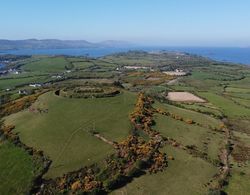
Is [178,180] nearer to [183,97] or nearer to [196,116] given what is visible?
[196,116]

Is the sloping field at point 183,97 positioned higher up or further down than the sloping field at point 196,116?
further down

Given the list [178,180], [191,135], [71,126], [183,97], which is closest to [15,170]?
[71,126]

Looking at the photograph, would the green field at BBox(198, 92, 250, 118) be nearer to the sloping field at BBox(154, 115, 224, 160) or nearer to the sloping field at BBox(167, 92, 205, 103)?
the sloping field at BBox(167, 92, 205, 103)

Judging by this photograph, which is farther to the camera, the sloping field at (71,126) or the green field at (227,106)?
the green field at (227,106)

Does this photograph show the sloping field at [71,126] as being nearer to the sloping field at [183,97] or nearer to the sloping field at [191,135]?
the sloping field at [191,135]

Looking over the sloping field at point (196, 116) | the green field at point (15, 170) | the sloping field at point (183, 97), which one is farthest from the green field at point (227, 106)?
the green field at point (15, 170)
